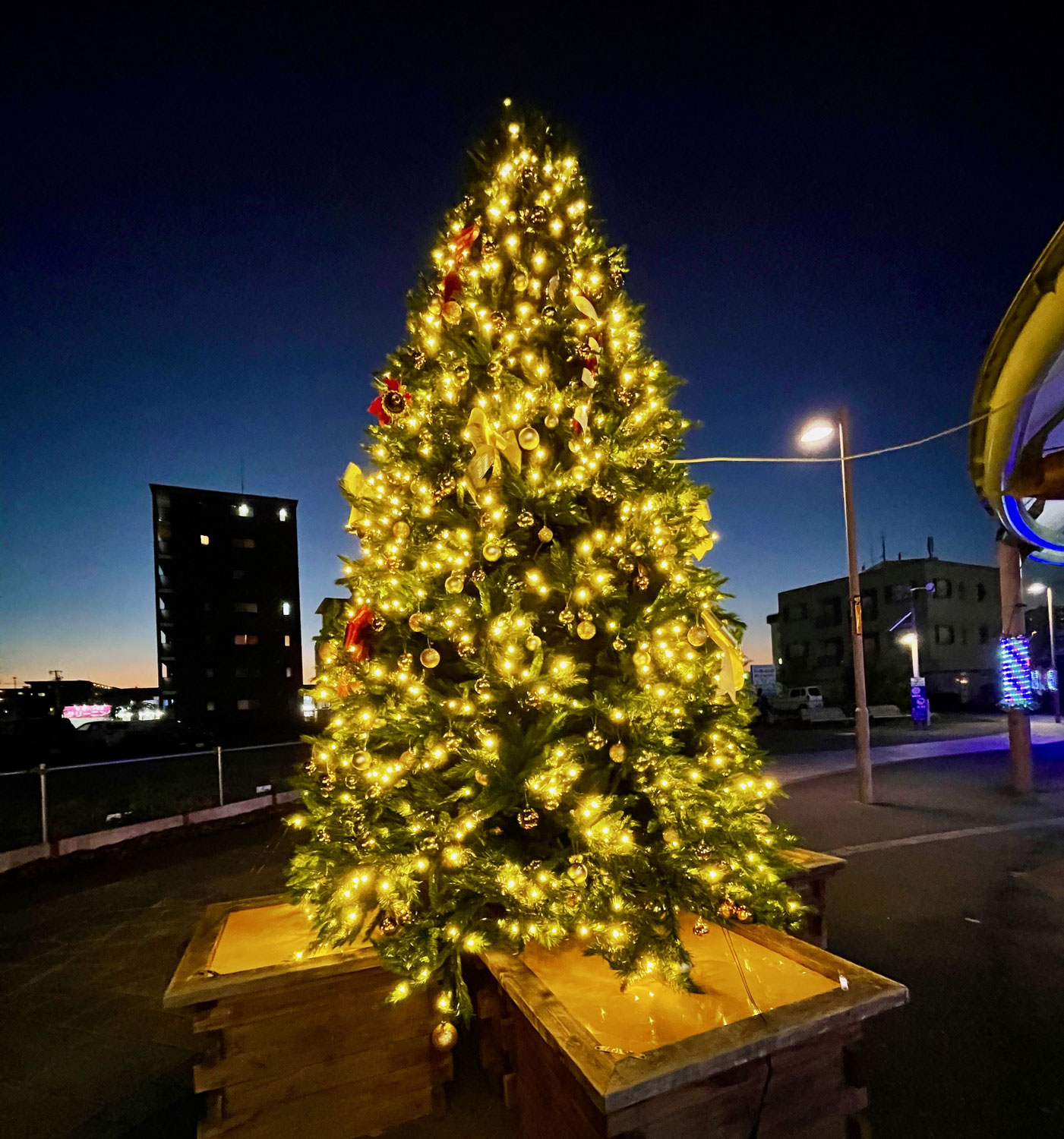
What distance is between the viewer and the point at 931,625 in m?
45.0

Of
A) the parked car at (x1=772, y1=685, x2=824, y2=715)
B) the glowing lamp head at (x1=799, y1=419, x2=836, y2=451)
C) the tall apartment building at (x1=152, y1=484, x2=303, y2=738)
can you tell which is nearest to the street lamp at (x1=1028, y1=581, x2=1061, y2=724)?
the parked car at (x1=772, y1=685, x2=824, y2=715)

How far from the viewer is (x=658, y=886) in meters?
2.94

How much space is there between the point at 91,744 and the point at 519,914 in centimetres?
3254

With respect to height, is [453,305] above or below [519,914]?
above

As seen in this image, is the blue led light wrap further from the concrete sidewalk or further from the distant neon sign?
the distant neon sign

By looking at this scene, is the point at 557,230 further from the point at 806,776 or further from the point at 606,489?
the point at 806,776

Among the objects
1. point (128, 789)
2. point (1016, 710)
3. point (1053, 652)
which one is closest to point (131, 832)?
point (128, 789)

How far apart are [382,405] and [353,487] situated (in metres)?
0.57

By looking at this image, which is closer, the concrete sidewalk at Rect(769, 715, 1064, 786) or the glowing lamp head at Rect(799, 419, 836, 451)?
the glowing lamp head at Rect(799, 419, 836, 451)

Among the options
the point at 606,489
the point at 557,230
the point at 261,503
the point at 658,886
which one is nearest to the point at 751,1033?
the point at 658,886

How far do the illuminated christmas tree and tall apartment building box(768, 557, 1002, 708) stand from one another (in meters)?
44.1

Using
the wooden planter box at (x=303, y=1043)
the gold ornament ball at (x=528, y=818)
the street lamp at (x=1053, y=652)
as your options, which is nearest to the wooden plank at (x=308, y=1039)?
the wooden planter box at (x=303, y=1043)

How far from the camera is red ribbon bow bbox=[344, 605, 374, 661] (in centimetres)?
348

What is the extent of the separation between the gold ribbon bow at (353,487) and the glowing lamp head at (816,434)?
7932 millimetres
